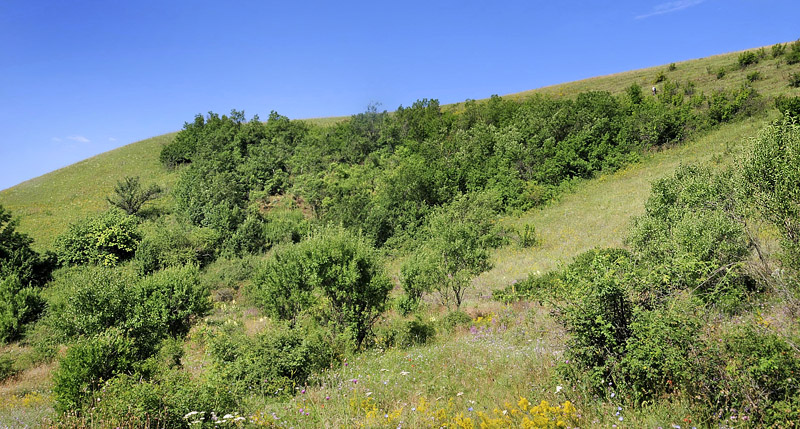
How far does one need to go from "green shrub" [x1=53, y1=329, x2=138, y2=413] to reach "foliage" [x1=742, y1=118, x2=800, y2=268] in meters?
15.8

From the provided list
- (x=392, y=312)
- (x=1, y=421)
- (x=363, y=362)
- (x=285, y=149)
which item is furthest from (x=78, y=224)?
(x=363, y=362)

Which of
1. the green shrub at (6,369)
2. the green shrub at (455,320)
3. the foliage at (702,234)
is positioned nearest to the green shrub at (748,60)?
the foliage at (702,234)

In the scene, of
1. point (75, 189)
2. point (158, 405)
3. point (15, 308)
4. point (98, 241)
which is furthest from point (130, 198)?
point (158, 405)

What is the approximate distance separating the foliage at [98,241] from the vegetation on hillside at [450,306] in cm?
21

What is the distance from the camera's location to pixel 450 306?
19.9m

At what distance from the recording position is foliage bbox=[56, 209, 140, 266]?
36094mm

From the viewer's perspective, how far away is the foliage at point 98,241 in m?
36.1

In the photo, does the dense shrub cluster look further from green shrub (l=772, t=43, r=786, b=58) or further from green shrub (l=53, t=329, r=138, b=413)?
green shrub (l=772, t=43, r=786, b=58)

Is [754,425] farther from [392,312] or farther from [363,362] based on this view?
[392,312]

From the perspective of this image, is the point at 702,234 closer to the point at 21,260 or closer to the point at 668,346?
the point at 668,346

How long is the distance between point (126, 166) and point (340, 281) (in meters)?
69.8

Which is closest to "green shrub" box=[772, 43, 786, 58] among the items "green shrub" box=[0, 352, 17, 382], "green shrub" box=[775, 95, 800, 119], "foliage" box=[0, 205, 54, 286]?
"green shrub" box=[775, 95, 800, 119]

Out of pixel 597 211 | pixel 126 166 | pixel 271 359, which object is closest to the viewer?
pixel 271 359

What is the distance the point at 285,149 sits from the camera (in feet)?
189
